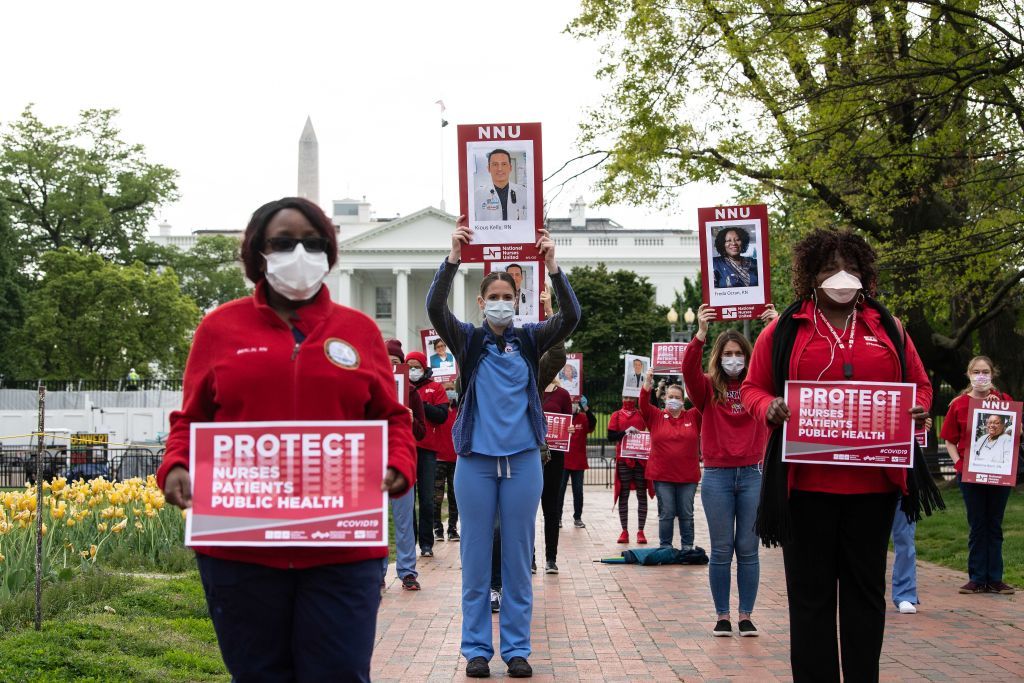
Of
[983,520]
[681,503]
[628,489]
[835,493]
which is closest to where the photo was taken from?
[835,493]

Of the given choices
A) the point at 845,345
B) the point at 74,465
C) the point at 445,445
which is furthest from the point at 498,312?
the point at 74,465

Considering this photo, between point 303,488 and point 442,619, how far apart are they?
17.3 ft

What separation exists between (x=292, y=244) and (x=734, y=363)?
180 inches

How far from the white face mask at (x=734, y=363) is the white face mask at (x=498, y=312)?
1.81 metres

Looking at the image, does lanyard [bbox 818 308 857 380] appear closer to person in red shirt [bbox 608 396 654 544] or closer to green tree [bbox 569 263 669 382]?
person in red shirt [bbox 608 396 654 544]

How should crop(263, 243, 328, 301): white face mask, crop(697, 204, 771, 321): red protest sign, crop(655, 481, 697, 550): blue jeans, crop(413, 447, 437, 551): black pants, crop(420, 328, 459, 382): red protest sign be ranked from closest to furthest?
crop(263, 243, 328, 301): white face mask → crop(697, 204, 771, 321): red protest sign → crop(413, 447, 437, 551): black pants → crop(655, 481, 697, 550): blue jeans → crop(420, 328, 459, 382): red protest sign

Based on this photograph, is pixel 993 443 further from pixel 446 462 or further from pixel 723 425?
pixel 446 462

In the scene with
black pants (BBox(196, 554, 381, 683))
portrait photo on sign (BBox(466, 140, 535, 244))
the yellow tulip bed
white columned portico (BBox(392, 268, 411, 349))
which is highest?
white columned portico (BBox(392, 268, 411, 349))

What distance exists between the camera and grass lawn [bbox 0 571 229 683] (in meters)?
6.00

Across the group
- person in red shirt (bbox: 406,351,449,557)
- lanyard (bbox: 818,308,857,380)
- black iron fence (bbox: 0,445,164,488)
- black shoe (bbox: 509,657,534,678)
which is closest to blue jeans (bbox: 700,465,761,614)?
black shoe (bbox: 509,657,534,678)

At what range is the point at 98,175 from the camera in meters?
61.2

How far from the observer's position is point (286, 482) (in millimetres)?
3484

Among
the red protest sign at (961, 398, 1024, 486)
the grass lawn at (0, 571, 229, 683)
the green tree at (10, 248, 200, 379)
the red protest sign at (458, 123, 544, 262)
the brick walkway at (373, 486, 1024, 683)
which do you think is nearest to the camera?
the grass lawn at (0, 571, 229, 683)

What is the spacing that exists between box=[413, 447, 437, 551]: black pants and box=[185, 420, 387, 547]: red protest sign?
779cm
